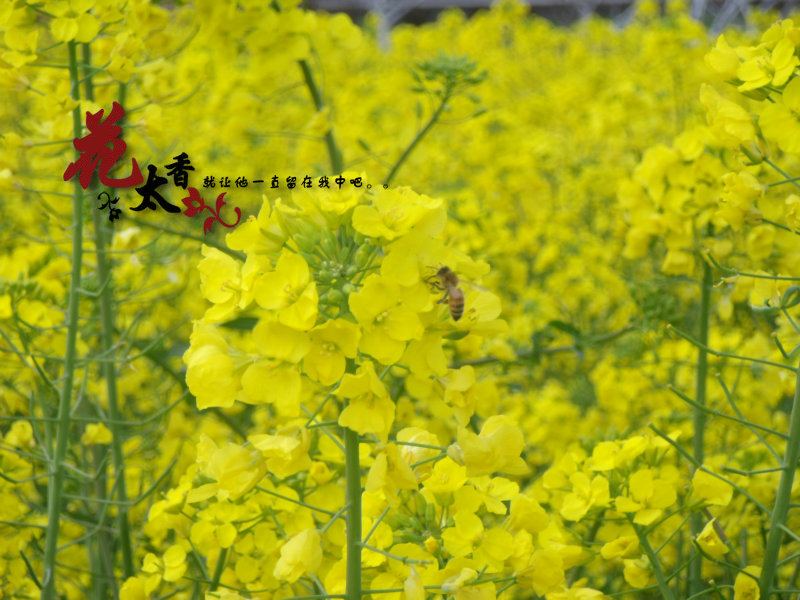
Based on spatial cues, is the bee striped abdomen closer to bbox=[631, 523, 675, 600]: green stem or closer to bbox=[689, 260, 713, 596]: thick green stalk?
bbox=[631, 523, 675, 600]: green stem

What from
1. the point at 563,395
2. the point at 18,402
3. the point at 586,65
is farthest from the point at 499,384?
the point at 586,65

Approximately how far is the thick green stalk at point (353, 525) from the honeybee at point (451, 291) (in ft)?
0.62

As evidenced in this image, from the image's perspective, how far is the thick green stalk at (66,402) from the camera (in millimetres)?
1641

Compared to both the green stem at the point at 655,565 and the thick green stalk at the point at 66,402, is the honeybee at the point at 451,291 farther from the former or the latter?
the thick green stalk at the point at 66,402

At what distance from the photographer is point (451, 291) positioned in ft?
3.85

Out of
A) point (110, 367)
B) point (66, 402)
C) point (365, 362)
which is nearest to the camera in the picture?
point (365, 362)

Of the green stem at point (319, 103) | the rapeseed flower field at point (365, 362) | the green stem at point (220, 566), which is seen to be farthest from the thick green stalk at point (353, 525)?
the green stem at point (319, 103)

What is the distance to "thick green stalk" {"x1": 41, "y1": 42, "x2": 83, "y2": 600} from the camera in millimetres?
1641

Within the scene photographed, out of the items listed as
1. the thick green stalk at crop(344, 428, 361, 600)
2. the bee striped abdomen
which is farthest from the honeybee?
the thick green stalk at crop(344, 428, 361, 600)

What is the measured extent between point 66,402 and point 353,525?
0.72m

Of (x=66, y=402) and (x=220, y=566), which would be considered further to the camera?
(x=66, y=402)

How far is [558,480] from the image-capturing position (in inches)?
61.3

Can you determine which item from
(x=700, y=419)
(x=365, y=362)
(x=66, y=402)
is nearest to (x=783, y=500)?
(x=700, y=419)

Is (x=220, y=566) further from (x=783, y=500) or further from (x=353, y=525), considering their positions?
(x=783, y=500)
